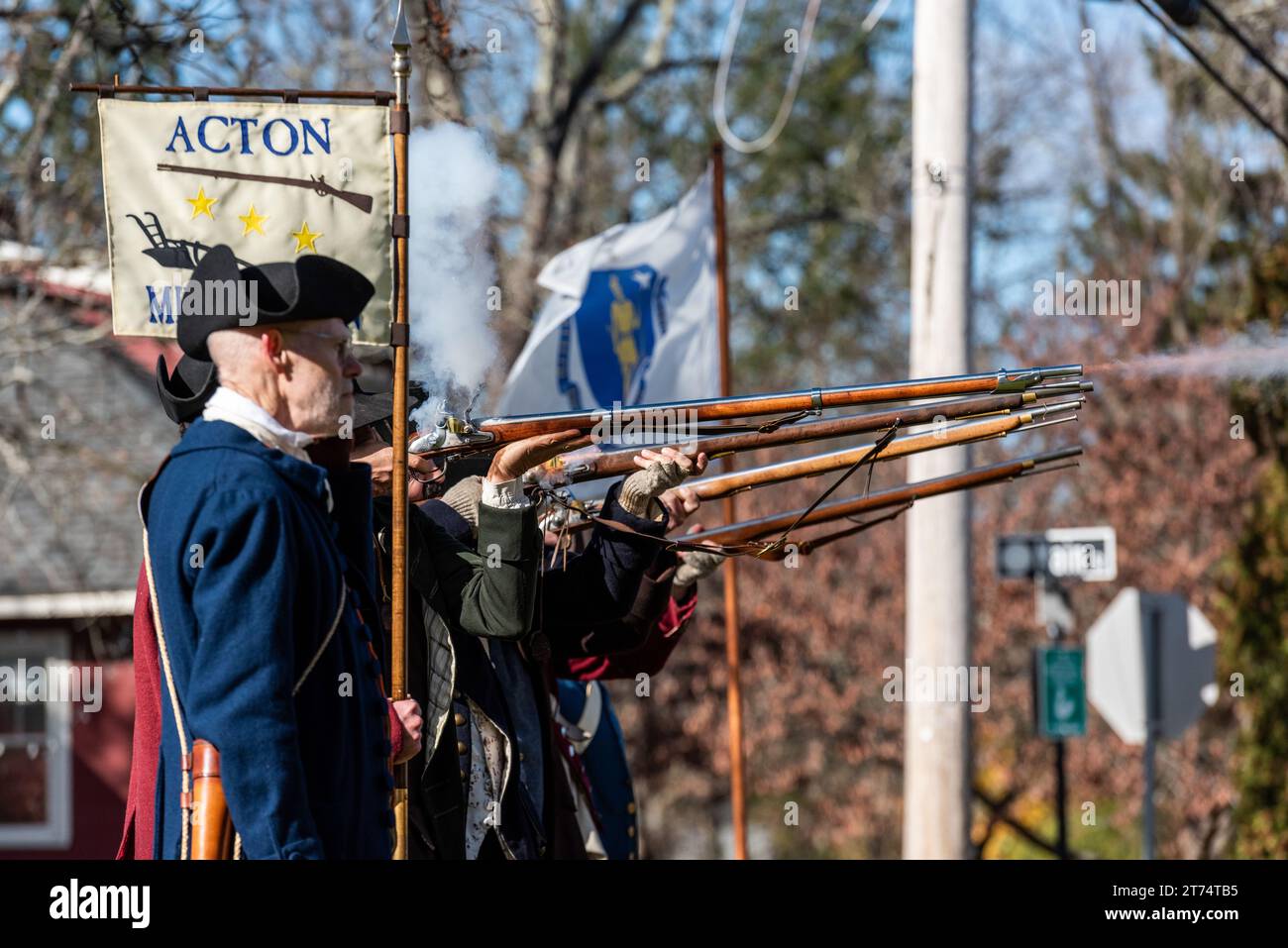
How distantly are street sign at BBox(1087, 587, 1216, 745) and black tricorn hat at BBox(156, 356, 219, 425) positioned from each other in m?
7.09

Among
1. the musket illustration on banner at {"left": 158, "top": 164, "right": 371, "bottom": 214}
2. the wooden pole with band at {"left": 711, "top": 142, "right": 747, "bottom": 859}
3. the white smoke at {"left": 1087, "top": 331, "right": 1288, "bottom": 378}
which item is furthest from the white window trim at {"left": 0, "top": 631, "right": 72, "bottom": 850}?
the musket illustration on banner at {"left": 158, "top": 164, "right": 371, "bottom": 214}

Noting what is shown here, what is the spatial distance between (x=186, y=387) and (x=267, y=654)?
3.01ft

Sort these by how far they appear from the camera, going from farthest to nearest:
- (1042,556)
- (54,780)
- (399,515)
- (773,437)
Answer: (54,780), (1042,556), (773,437), (399,515)

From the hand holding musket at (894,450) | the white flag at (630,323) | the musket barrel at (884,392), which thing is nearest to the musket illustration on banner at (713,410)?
the musket barrel at (884,392)

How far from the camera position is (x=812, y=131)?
21.0m

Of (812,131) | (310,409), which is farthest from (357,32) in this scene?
(310,409)

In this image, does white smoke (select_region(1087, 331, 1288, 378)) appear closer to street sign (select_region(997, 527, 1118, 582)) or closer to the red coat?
street sign (select_region(997, 527, 1118, 582))

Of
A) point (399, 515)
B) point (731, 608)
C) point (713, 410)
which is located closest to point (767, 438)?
point (713, 410)

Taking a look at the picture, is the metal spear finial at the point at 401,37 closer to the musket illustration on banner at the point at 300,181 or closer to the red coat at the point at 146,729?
the musket illustration on banner at the point at 300,181

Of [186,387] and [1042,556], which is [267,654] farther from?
[1042,556]

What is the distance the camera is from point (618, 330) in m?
7.43

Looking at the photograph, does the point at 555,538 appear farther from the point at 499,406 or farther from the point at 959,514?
the point at 959,514

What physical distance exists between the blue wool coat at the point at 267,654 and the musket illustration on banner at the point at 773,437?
1.20m

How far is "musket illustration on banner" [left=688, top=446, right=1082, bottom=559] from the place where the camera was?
16.8 feet
